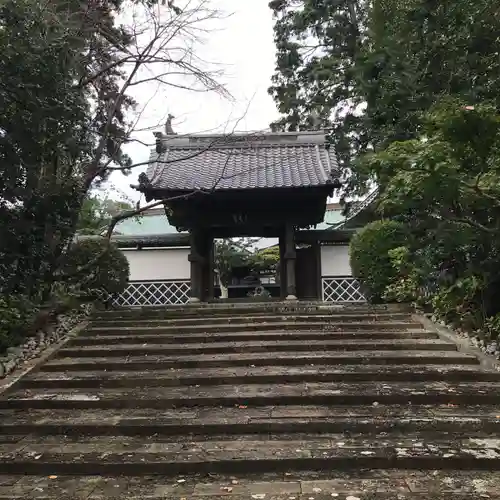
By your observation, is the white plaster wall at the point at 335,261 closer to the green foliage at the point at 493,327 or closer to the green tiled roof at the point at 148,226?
the green foliage at the point at 493,327

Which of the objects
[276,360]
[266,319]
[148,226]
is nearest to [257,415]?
[276,360]

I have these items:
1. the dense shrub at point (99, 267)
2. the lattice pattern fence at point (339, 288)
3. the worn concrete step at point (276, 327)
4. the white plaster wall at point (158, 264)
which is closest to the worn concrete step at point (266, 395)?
the worn concrete step at point (276, 327)

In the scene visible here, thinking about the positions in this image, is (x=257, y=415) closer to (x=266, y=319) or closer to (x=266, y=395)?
(x=266, y=395)

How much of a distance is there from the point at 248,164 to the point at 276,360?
295 inches

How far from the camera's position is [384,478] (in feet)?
11.9

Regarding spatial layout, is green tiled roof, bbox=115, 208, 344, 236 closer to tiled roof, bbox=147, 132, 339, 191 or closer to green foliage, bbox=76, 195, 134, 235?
green foliage, bbox=76, 195, 134, 235

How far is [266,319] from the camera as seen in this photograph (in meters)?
8.06

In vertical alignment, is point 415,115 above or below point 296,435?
above

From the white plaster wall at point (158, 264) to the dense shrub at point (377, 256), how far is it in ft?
16.8

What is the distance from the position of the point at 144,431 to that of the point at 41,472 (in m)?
0.98

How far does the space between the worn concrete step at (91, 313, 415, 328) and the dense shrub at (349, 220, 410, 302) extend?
117 centimetres

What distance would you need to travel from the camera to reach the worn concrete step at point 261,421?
4445mm

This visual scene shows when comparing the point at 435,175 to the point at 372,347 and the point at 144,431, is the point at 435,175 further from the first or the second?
the point at 144,431

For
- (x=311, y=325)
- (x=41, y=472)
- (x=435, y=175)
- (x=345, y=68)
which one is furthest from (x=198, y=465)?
(x=345, y=68)
